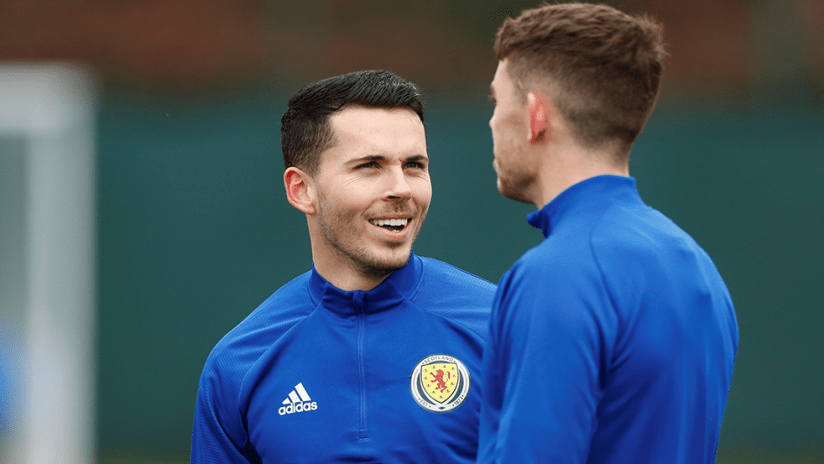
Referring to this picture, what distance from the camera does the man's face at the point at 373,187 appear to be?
2.48 metres

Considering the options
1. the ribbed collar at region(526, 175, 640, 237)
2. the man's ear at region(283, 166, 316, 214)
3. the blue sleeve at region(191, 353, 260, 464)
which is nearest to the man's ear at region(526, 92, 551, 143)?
the ribbed collar at region(526, 175, 640, 237)

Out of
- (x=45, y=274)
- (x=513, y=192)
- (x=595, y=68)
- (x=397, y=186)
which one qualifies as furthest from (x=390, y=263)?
(x=45, y=274)

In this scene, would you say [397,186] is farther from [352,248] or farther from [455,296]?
[455,296]

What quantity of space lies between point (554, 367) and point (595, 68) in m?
0.63

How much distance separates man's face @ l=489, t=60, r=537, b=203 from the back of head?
0.04 meters

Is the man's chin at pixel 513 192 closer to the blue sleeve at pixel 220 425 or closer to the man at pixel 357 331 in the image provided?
the man at pixel 357 331

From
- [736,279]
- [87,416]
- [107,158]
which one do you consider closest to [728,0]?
[736,279]

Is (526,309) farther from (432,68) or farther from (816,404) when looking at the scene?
(432,68)

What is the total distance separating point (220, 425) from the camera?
2.54 meters

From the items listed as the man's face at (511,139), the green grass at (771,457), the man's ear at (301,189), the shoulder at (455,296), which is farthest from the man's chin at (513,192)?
the green grass at (771,457)

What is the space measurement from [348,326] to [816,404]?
616 cm

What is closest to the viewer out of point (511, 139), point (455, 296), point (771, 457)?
point (511, 139)

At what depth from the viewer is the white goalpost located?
668cm

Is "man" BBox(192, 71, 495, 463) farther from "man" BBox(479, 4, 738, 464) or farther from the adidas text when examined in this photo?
"man" BBox(479, 4, 738, 464)
